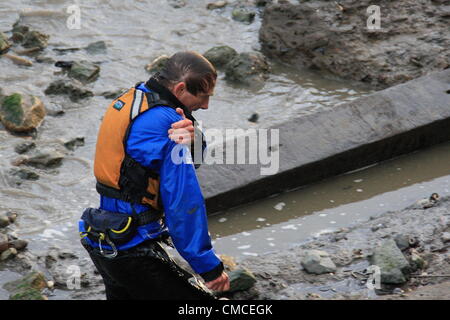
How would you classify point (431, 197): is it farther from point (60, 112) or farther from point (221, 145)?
point (60, 112)

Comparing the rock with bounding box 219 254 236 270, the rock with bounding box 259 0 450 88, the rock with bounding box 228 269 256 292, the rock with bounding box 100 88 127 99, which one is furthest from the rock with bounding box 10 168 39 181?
the rock with bounding box 259 0 450 88

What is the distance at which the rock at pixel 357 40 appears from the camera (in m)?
9.02

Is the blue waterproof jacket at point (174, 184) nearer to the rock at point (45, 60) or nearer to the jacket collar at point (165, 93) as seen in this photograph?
the jacket collar at point (165, 93)

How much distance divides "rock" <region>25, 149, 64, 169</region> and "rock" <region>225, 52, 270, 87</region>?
2701 millimetres

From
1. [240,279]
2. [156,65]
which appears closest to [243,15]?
[156,65]

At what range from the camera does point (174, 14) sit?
11.1 m

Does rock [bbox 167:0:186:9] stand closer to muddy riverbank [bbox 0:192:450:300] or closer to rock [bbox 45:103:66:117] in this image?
rock [bbox 45:103:66:117]

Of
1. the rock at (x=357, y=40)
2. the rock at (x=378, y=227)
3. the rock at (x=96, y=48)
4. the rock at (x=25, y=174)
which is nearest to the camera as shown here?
the rock at (x=378, y=227)

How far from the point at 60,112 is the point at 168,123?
4.84 m

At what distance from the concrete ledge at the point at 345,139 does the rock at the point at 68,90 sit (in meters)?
2.51

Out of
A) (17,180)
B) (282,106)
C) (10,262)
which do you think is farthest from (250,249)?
(282,106)

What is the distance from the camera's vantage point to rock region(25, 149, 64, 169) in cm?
720

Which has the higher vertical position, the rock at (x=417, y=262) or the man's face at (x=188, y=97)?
the man's face at (x=188, y=97)

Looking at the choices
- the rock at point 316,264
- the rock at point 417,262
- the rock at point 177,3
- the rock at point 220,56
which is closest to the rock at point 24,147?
the rock at point 220,56
